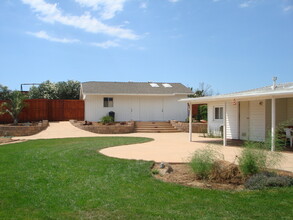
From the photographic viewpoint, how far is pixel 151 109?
81.5ft

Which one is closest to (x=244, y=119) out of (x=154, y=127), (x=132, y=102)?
(x=154, y=127)

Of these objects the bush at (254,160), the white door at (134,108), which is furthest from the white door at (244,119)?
the white door at (134,108)

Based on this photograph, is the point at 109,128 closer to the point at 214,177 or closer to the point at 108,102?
the point at 108,102

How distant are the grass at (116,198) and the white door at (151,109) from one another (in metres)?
17.1

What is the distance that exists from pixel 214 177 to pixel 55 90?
27195mm

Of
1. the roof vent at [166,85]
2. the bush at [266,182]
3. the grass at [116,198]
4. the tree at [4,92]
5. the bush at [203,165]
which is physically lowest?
the grass at [116,198]

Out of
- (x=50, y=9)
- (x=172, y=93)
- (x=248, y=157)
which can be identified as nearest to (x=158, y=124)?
(x=172, y=93)

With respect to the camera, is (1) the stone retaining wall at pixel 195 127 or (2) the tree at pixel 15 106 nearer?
(1) the stone retaining wall at pixel 195 127

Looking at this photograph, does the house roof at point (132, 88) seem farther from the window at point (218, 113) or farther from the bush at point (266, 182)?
the bush at point (266, 182)

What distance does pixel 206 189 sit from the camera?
5625 millimetres

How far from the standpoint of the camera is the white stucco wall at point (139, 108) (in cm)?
2382

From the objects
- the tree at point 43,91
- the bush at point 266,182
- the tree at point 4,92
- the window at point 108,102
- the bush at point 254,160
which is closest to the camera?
the bush at point 266,182

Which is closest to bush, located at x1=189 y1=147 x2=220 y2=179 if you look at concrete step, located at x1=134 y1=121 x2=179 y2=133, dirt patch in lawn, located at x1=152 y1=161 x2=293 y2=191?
dirt patch in lawn, located at x1=152 y1=161 x2=293 y2=191

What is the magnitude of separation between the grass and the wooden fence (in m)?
17.1
